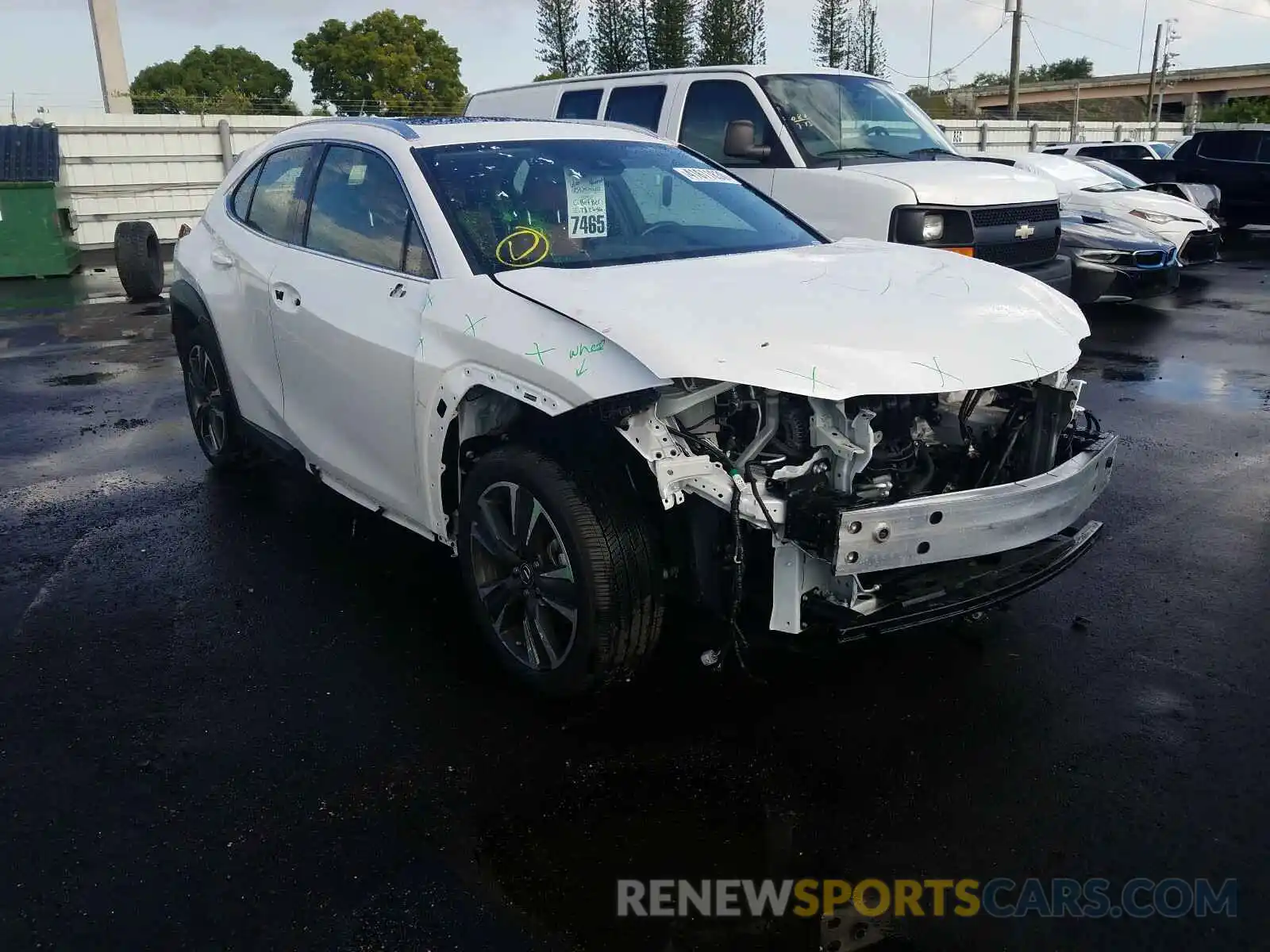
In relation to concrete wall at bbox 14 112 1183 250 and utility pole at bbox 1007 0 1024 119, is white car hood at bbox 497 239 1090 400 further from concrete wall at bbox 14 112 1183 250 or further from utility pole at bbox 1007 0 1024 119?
utility pole at bbox 1007 0 1024 119

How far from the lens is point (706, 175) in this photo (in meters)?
4.68

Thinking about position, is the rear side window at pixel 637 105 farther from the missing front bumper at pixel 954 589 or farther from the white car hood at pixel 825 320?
the missing front bumper at pixel 954 589

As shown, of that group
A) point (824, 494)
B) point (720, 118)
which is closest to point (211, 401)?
point (824, 494)

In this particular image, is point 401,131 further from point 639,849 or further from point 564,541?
point 639,849

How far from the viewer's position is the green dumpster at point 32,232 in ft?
44.6

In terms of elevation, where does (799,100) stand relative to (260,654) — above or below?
above

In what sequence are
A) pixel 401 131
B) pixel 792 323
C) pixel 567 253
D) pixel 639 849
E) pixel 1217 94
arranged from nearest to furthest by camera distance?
pixel 639 849 < pixel 792 323 < pixel 567 253 < pixel 401 131 < pixel 1217 94

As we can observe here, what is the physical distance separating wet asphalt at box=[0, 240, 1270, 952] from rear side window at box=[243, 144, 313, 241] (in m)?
1.43

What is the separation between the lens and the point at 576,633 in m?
3.30

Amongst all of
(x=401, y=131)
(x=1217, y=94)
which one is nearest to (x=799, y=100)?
(x=401, y=131)

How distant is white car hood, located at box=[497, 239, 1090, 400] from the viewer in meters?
2.92

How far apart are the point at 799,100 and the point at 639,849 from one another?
6.91 meters

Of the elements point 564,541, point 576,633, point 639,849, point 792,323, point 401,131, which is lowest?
point 639,849

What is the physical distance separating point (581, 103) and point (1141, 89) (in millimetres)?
93500
